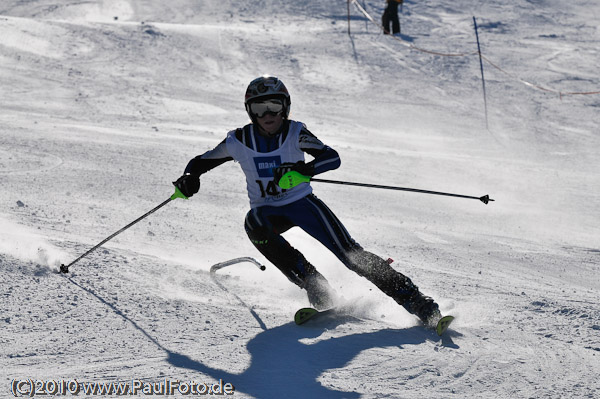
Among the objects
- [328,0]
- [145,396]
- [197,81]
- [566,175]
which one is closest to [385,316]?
[145,396]

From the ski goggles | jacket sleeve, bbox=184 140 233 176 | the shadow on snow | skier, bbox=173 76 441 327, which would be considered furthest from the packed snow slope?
the ski goggles

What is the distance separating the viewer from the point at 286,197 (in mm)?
4695

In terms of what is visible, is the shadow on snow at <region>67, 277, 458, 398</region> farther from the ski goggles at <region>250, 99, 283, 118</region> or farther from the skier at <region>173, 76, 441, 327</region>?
the ski goggles at <region>250, 99, 283, 118</region>

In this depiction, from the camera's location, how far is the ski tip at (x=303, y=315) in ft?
14.2

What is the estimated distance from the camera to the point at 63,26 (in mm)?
15586

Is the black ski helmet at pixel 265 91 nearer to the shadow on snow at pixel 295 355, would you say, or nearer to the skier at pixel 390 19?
the shadow on snow at pixel 295 355

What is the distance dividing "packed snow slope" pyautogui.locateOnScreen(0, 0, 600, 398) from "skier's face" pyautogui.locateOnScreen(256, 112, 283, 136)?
117 cm

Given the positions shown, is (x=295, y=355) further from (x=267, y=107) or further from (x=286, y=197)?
(x=267, y=107)

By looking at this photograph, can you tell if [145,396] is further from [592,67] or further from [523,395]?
[592,67]

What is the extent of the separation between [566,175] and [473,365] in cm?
700

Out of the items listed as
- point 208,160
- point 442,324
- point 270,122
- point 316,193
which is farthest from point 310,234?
point 316,193

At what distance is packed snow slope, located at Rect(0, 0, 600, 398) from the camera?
3754 millimetres

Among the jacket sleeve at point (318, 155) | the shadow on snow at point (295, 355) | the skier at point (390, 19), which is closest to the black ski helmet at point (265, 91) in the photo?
the jacket sleeve at point (318, 155)

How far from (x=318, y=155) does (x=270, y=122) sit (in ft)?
1.29
